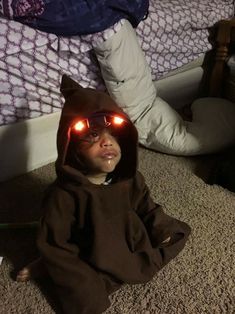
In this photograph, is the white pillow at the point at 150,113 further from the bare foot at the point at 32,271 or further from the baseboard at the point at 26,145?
the bare foot at the point at 32,271

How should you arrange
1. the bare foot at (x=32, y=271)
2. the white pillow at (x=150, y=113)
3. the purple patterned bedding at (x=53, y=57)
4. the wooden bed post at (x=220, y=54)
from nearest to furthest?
the bare foot at (x=32, y=271) < the purple patterned bedding at (x=53, y=57) < the white pillow at (x=150, y=113) < the wooden bed post at (x=220, y=54)

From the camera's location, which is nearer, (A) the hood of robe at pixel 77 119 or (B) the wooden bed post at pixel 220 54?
(A) the hood of robe at pixel 77 119

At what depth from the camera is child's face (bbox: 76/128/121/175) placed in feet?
3.04

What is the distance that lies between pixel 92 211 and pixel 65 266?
141mm

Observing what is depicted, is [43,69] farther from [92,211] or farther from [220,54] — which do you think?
[220,54]

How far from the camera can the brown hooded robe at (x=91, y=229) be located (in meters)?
0.91

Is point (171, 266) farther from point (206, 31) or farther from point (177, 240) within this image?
point (206, 31)

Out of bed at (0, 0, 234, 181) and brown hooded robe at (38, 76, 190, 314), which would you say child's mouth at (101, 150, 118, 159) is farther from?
bed at (0, 0, 234, 181)

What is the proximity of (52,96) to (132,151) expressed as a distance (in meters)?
0.48

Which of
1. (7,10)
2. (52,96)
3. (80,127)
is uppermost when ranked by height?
(7,10)

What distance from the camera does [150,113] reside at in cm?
155

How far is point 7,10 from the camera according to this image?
1192 millimetres

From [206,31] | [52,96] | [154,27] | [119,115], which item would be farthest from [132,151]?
[206,31]

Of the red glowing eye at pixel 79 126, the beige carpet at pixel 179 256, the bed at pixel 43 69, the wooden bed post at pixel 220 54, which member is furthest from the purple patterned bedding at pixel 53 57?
the red glowing eye at pixel 79 126
